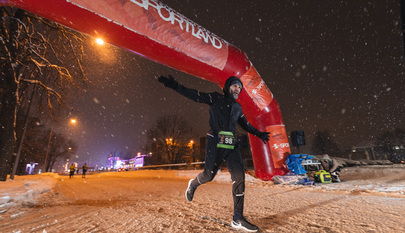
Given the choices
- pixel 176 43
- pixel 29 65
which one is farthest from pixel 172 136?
pixel 176 43

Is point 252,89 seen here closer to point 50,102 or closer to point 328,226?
point 328,226

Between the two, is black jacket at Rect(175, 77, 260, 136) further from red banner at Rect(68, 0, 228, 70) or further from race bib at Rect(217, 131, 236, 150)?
red banner at Rect(68, 0, 228, 70)

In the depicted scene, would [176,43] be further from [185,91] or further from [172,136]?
[172,136]

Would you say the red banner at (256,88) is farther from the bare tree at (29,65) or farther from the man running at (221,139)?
the bare tree at (29,65)

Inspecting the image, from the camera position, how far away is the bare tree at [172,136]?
32344mm

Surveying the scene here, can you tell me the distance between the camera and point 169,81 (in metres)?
2.48

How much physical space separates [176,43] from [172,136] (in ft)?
93.5

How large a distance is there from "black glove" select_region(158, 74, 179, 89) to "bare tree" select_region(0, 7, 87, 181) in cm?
640

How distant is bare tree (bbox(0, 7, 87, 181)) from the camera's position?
6734mm

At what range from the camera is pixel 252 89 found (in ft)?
23.4

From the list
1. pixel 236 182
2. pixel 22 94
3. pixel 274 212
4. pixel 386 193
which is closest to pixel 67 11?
pixel 236 182

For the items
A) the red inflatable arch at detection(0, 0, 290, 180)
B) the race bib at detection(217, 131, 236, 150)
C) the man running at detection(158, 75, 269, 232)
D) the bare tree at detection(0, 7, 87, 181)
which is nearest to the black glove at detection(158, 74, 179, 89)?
the man running at detection(158, 75, 269, 232)

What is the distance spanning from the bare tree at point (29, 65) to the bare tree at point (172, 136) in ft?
77.8

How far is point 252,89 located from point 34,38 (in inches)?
350
